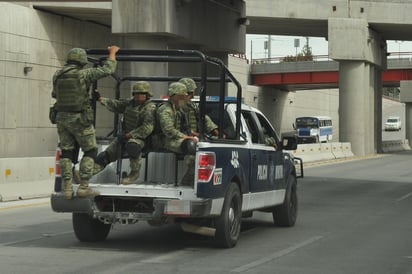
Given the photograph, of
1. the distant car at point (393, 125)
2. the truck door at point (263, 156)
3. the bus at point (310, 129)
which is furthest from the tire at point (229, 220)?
the distant car at point (393, 125)

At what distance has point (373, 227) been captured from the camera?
43.2ft

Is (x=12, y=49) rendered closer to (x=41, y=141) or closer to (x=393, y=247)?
(x=41, y=141)

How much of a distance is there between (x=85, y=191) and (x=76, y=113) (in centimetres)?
100

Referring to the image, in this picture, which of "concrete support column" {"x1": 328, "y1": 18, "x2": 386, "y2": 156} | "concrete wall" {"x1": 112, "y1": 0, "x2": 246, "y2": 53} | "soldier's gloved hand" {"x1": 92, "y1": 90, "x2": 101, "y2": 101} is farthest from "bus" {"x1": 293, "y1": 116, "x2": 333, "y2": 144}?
"soldier's gloved hand" {"x1": 92, "y1": 90, "x2": 101, "y2": 101}

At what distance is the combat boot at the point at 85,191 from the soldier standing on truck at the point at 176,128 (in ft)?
3.63

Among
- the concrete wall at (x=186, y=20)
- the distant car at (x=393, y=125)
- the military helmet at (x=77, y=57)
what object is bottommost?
the military helmet at (x=77, y=57)


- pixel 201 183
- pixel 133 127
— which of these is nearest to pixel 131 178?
pixel 133 127

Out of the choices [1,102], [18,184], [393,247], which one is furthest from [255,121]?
[1,102]

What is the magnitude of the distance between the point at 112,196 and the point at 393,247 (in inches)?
157

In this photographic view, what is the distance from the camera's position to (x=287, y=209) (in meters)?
13.0

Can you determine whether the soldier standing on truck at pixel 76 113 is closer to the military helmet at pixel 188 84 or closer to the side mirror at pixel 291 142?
the military helmet at pixel 188 84

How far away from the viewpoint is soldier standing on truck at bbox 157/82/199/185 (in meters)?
9.73

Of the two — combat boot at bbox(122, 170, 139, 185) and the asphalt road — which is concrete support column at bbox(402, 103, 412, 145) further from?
combat boot at bbox(122, 170, 139, 185)

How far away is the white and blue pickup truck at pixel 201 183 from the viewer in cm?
958
